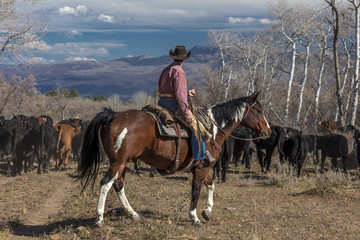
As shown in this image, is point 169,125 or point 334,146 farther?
point 334,146

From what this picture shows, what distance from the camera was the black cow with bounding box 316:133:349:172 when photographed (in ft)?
48.6

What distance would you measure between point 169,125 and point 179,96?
0.49 metres

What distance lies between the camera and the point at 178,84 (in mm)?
6098

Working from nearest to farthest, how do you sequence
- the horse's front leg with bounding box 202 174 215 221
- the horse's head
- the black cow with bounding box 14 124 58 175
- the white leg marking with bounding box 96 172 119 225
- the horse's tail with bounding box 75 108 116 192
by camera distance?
the white leg marking with bounding box 96 172 119 225 < the horse's tail with bounding box 75 108 116 192 < the horse's front leg with bounding box 202 174 215 221 < the horse's head < the black cow with bounding box 14 124 58 175

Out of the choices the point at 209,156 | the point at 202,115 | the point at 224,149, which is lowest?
the point at 224,149

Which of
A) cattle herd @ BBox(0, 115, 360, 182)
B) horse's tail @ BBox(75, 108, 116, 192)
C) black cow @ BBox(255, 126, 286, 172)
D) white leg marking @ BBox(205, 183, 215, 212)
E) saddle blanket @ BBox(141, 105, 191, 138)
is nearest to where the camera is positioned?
horse's tail @ BBox(75, 108, 116, 192)

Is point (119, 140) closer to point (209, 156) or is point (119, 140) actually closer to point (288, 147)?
point (209, 156)

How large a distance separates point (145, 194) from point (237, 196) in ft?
7.79

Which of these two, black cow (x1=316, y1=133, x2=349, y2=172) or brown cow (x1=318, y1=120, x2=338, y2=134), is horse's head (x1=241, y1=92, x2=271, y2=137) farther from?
brown cow (x1=318, y1=120, x2=338, y2=134)

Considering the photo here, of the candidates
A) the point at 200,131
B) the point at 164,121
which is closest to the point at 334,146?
the point at 200,131

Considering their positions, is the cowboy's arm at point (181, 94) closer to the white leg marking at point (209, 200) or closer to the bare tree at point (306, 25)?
the white leg marking at point (209, 200)

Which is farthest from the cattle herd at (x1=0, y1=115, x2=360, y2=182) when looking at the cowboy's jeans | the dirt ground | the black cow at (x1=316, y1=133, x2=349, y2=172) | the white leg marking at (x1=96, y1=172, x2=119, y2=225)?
the white leg marking at (x1=96, y1=172, x2=119, y2=225)

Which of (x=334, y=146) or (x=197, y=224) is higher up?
(x=197, y=224)

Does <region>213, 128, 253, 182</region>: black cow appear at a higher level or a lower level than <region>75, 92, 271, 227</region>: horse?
lower
